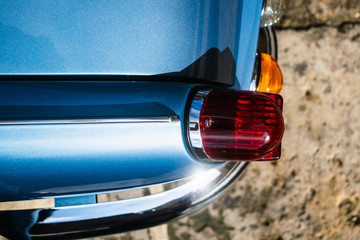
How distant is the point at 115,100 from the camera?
0.88 metres

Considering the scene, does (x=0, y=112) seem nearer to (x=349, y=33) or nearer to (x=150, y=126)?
(x=150, y=126)

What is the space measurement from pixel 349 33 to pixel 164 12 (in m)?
1.71

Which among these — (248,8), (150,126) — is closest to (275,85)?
(248,8)

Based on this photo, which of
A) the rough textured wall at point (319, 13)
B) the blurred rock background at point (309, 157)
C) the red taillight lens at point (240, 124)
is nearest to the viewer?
the red taillight lens at point (240, 124)

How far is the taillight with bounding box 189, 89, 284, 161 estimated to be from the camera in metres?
0.82

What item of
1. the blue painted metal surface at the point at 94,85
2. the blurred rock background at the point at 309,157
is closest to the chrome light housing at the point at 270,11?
the blue painted metal surface at the point at 94,85

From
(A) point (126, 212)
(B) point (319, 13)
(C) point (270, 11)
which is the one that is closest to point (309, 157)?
(B) point (319, 13)

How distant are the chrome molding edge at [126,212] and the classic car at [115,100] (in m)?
0.17

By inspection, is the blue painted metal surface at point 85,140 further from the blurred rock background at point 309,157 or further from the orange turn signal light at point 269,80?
the blurred rock background at point 309,157

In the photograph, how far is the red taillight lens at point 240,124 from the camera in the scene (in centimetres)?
82

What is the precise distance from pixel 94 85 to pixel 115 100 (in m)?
0.09

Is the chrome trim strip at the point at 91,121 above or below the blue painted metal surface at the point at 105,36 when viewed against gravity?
below

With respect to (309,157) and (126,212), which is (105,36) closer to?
(126,212)

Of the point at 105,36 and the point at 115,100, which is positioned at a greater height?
the point at 105,36
